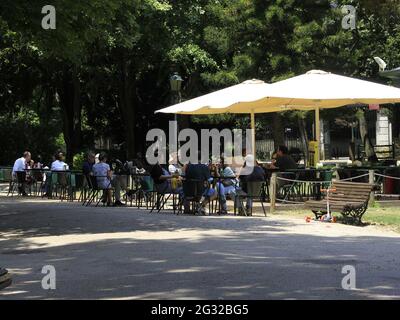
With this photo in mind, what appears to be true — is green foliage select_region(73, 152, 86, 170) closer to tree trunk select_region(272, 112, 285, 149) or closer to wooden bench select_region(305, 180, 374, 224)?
tree trunk select_region(272, 112, 285, 149)

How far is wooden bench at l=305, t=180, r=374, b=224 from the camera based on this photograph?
15.5m

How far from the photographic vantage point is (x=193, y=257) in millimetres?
10164

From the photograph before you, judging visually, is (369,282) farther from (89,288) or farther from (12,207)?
(12,207)

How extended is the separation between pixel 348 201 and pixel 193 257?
6.60 meters

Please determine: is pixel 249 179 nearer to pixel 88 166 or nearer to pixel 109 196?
pixel 109 196

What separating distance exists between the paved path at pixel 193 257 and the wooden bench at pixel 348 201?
58 cm

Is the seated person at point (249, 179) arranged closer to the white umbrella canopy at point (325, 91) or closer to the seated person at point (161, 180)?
the seated person at point (161, 180)

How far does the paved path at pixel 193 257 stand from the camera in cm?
780

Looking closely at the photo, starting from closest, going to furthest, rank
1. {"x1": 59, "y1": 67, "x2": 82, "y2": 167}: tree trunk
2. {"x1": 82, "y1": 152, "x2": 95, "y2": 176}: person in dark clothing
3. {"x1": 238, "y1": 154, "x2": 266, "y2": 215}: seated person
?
{"x1": 238, "y1": 154, "x2": 266, "y2": 215}: seated person → {"x1": 82, "y1": 152, "x2": 95, "y2": 176}: person in dark clothing → {"x1": 59, "y1": 67, "x2": 82, "y2": 167}: tree trunk

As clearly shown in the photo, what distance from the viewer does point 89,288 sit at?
807 centimetres

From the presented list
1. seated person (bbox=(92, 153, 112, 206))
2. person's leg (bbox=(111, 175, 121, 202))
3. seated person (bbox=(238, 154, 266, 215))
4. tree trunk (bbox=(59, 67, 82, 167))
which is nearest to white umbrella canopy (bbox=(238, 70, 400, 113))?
seated person (bbox=(238, 154, 266, 215))

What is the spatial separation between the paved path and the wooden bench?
580 mm

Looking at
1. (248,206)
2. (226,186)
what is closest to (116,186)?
(226,186)
